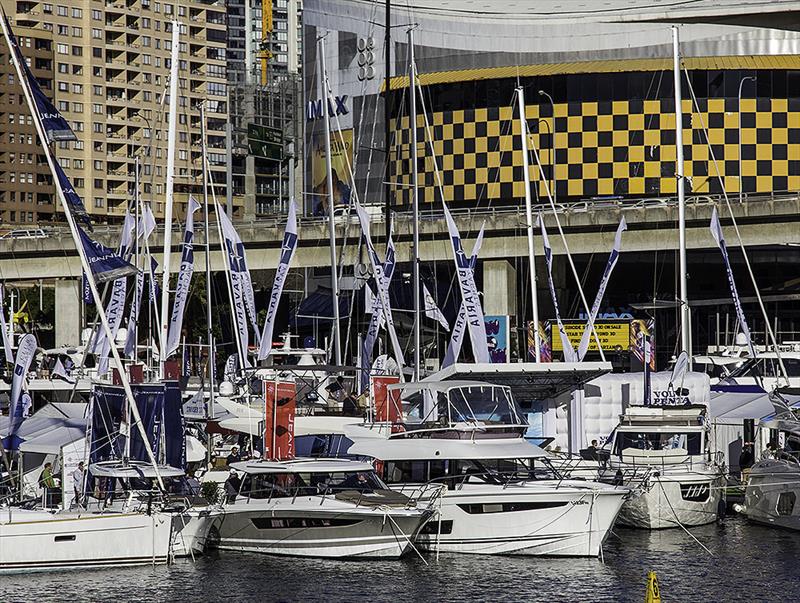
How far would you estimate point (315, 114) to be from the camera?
438 ft

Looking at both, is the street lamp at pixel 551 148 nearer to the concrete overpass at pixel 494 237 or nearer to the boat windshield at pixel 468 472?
the concrete overpass at pixel 494 237

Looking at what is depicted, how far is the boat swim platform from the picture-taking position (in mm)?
46281

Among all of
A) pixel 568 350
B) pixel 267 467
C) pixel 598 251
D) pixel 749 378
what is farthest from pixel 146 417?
pixel 598 251

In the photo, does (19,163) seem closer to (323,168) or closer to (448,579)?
(323,168)

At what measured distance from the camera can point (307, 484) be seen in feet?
130

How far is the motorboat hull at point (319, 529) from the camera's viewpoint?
38.3 m

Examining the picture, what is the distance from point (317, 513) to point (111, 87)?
160m

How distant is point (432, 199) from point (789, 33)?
2995cm

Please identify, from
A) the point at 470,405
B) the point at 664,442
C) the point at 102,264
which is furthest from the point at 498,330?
the point at 102,264

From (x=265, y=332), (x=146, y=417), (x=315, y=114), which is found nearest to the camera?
(x=146, y=417)

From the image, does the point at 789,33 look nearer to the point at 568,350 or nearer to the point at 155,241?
the point at 155,241

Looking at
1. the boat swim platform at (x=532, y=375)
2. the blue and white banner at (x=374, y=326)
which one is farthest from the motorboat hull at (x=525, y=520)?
the blue and white banner at (x=374, y=326)

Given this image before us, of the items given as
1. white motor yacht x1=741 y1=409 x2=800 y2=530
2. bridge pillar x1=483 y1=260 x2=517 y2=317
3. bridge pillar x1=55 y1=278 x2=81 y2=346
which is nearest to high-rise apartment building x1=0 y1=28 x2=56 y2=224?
bridge pillar x1=55 y1=278 x2=81 y2=346

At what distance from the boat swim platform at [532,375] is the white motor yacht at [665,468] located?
7.04 ft
